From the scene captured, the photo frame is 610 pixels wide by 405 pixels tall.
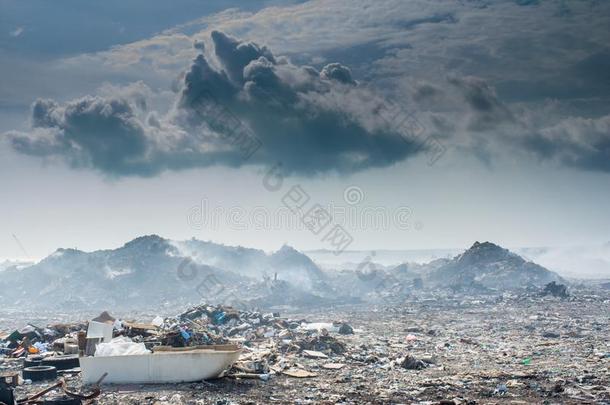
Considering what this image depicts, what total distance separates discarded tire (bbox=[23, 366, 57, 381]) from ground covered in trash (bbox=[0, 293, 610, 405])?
1.30 ft

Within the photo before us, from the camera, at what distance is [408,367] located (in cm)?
1319

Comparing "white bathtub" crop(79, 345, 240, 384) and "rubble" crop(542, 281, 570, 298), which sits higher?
"white bathtub" crop(79, 345, 240, 384)

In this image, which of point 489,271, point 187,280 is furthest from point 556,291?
point 187,280

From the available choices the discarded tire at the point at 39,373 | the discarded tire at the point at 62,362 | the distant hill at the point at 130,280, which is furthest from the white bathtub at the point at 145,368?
the distant hill at the point at 130,280

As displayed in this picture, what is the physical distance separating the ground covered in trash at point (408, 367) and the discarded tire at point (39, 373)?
395 mm

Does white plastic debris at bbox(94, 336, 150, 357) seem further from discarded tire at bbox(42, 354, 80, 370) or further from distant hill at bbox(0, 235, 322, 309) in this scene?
distant hill at bbox(0, 235, 322, 309)

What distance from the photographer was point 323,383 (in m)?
11.4

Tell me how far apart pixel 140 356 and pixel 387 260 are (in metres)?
122

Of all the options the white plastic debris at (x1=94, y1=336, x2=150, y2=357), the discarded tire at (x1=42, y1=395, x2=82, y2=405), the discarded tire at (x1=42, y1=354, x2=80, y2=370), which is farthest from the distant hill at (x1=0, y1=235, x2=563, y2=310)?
the discarded tire at (x1=42, y1=395, x2=82, y2=405)

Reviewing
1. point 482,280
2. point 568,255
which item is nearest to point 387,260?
point 568,255

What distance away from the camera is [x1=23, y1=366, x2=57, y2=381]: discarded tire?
1132 cm

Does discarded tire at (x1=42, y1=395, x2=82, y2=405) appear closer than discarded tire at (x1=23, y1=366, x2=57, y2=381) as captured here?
Yes

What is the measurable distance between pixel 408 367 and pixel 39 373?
→ 8459mm

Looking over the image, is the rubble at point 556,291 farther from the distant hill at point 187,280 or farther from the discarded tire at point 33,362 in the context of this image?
the discarded tire at point 33,362
